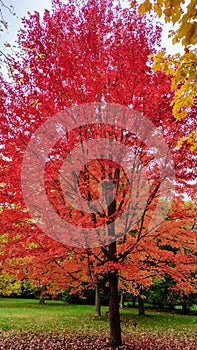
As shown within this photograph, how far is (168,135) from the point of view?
6.05 m

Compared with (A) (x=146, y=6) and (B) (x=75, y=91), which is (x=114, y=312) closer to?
(B) (x=75, y=91)

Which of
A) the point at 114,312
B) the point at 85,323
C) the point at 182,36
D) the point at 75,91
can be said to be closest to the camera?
the point at 182,36

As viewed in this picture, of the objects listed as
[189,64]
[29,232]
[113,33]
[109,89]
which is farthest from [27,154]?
[189,64]

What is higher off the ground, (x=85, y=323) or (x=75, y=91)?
(x=75, y=91)

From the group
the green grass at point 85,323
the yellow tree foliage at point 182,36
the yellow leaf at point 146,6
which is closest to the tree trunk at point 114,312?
the green grass at point 85,323

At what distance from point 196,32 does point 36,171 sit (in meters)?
3.89

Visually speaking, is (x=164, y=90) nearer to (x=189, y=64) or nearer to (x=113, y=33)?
(x=113, y=33)

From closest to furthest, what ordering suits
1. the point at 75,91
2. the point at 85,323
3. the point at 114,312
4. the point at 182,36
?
the point at 182,36
the point at 75,91
the point at 114,312
the point at 85,323

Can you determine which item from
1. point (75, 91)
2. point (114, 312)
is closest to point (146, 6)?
point (75, 91)

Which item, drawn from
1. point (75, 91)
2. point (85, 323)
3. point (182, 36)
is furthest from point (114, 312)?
point (85, 323)

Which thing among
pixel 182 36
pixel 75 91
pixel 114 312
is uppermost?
pixel 75 91

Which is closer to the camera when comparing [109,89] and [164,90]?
[164,90]

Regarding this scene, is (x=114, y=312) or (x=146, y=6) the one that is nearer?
(x=146, y=6)

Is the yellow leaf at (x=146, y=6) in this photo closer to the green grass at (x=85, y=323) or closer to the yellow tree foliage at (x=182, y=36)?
the yellow tree foliage at (x=182, y=36)
